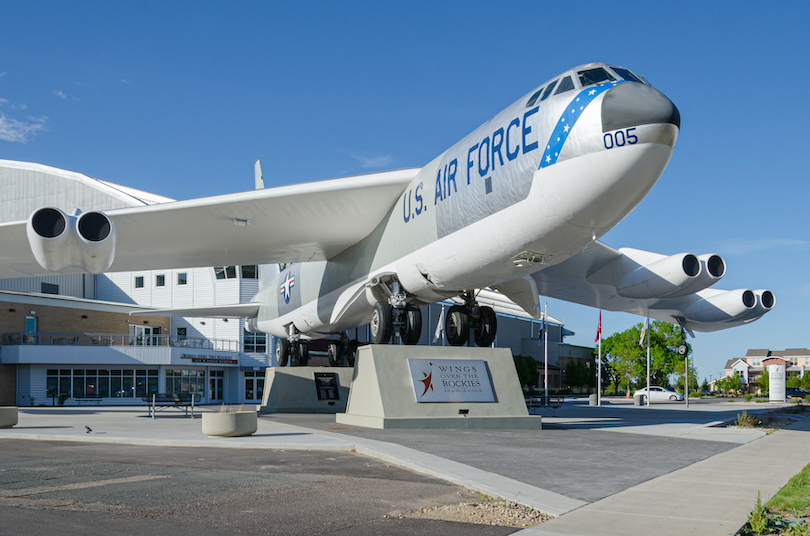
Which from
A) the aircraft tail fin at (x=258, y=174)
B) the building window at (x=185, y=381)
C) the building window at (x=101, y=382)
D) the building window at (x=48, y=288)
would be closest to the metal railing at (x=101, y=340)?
the building window at (x=101, y=382)

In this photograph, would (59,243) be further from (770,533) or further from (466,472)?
(770,533)

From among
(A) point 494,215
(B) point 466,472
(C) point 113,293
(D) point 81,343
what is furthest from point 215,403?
(B) point 466,472

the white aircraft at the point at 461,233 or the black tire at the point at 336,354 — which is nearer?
the white aircraft at the point at 461,233

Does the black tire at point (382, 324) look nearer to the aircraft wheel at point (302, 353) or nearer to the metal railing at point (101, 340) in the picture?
the aircraft wheel at point (302, 353)

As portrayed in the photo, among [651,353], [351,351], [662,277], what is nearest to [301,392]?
[351,351]

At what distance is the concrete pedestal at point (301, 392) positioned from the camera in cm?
2144

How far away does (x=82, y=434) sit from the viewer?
1377 centimetres

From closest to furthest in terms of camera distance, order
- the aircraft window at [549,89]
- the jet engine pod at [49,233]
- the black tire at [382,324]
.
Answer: the aircraft window at [549,89]
the jet engine pod at [49,233]
the black tire at [382,324]

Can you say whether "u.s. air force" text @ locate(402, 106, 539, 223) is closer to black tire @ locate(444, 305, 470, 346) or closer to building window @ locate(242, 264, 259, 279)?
black tire @ locate(444, 305, 470, 346)

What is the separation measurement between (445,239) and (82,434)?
8492 mm

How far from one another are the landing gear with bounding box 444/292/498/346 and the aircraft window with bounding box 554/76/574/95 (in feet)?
21.0

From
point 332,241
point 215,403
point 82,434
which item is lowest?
point 215,403

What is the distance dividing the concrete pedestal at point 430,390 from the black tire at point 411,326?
1.48ft

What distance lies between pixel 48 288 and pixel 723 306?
152 ft
